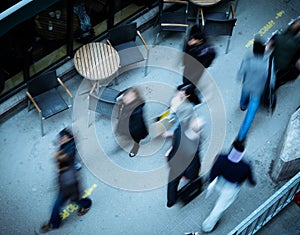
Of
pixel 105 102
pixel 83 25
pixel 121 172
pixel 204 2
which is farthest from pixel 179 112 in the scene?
pixel 204 2

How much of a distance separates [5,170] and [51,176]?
82 centimetres

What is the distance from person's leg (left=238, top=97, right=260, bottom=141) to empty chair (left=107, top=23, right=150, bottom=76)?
2349 millimetres

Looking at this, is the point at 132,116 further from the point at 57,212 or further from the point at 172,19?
the point at 172,19

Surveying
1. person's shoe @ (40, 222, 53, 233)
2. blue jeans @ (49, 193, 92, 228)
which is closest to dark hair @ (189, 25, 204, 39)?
blue jeans @ (49, 193, 92, 228)

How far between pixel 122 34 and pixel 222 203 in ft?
13.3

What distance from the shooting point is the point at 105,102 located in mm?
12820

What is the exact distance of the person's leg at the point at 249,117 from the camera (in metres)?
12.7

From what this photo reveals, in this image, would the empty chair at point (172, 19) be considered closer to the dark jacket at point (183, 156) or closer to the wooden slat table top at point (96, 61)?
the wooden slat table top at point (96, 61)

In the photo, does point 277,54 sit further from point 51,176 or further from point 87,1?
point 51,176

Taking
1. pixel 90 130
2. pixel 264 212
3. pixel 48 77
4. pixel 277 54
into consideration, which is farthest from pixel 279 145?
pixel 48 77

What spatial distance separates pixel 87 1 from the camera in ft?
44.4

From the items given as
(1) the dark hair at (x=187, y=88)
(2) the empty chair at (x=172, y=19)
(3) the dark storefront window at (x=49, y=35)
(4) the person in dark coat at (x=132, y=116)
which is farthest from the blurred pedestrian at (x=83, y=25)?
(1) the dark hair at (x=187, y=88)

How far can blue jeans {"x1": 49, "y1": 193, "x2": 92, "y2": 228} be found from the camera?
11.8m

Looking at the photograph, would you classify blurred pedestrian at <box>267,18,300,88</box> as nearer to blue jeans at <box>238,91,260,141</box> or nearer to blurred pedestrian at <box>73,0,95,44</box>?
blue jeans at <box>238,91,260,141</box>
